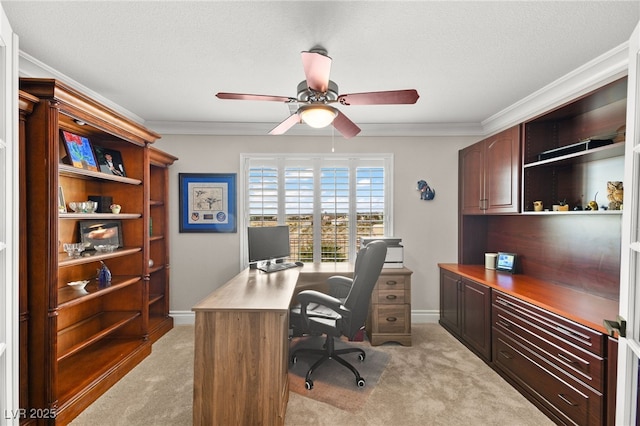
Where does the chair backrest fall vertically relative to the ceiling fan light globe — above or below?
below

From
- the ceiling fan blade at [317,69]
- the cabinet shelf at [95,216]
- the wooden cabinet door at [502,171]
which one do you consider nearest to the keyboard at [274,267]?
the cabinet shelf at [95,216]

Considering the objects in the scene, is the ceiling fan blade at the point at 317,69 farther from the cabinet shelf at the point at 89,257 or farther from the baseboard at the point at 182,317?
the baseboard at the point at 182,317

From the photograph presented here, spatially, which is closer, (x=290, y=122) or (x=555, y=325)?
(x=555, y=325)

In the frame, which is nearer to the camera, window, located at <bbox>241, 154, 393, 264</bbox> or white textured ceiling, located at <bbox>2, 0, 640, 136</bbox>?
white textured ceiling, located at <bbox>2, 0, 640, 136</bbox>

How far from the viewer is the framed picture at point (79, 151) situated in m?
2.34

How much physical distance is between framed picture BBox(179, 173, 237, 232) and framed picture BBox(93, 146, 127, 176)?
899 mm

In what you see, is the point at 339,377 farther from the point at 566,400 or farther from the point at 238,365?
the point at 566,400

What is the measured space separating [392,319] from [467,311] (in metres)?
0.78

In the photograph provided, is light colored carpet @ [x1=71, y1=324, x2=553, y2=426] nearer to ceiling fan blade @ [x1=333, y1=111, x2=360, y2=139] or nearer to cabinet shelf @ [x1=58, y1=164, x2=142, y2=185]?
cabinet shelf @ [x1=58, y1=164, x2=142, y2=185]

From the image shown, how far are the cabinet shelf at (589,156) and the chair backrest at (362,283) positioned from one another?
4.94 ft

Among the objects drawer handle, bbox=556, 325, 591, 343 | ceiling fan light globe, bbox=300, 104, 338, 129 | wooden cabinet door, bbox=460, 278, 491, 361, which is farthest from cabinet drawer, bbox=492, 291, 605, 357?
ceiling fan light globe, bbox=300, 104, 338, 129

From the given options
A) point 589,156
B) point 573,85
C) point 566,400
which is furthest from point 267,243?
point 573,85

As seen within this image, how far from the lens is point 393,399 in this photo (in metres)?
2.30

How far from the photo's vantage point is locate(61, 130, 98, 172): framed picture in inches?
92.3
